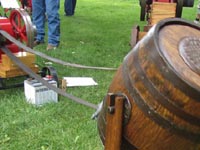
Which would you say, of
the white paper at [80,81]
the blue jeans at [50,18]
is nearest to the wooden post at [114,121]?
the white paper at [80,81]

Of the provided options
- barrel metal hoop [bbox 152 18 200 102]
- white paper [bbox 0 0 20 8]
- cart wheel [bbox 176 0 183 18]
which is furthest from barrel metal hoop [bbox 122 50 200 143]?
Result: cart wheel [bbox 176 0 183 18]

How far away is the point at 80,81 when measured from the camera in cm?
371

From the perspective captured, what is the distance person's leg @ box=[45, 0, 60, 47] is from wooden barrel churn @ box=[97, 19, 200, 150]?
3453 mm

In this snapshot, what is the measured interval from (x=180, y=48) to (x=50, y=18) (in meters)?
3.63

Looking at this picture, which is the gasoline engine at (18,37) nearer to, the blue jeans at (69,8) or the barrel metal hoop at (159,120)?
the barrel metal hoop at (159,120)

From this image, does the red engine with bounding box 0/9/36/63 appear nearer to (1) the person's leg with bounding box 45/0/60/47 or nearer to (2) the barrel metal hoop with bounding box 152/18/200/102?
(1) the person's leg with bounding box 45/0/60/47

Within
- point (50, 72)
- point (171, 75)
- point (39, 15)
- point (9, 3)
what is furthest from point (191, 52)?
point (39, 15)

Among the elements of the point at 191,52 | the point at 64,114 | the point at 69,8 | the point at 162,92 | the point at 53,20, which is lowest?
the point at 64,114

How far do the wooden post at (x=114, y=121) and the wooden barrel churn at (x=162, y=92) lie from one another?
0.02 meters

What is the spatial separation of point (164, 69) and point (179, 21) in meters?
0.40

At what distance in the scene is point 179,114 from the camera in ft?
4.44

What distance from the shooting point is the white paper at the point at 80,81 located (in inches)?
143

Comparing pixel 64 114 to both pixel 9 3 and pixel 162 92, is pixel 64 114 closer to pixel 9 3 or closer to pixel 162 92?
pixel 9 3

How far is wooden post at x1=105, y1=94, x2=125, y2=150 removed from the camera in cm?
145
